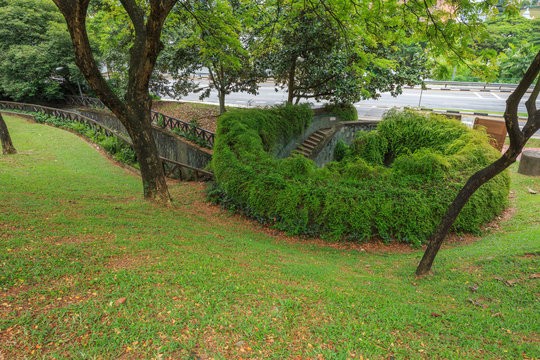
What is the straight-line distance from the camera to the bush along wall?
7.80 metres

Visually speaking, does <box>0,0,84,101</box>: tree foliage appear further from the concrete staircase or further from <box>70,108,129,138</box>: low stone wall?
the concrete staircase

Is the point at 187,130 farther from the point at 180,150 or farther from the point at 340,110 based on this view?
the point at 340,110

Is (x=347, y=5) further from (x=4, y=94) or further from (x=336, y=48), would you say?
(x=4, y=94)

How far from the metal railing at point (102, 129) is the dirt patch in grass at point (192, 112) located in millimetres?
3822

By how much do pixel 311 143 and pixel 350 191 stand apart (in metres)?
7.42

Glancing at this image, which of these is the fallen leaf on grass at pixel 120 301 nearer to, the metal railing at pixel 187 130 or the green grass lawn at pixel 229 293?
the green grass lawn at pixel 229 293

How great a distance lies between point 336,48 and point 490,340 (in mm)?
10638

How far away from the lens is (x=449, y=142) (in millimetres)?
12773

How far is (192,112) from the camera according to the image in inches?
742

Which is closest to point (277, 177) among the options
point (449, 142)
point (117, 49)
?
point (449, 142)

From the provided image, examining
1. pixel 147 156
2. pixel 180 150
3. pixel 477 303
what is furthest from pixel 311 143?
pixel 477 303

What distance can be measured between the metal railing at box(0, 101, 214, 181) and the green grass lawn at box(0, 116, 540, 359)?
4.69 metres

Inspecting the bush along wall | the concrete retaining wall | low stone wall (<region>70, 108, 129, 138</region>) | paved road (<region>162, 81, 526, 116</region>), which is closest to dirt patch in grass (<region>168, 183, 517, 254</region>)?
the bush along wall

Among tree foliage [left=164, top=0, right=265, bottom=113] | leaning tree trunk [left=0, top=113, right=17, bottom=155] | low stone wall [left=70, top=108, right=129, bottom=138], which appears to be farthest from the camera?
low stone wall [left=70, top=108, right=129, bottom=138]
